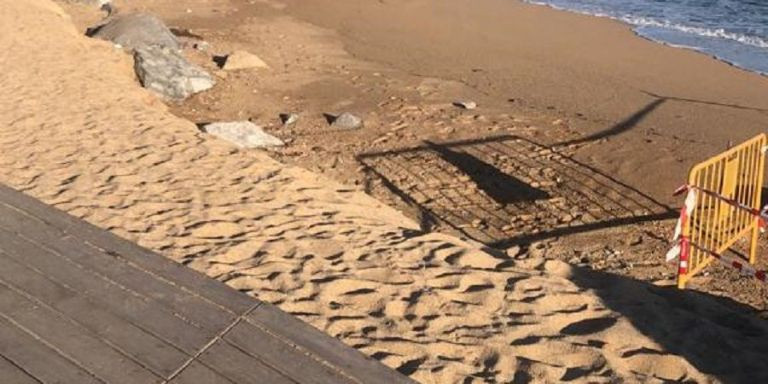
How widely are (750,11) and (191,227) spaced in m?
22.3

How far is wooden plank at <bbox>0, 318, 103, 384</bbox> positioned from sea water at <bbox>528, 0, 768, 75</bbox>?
659 inches

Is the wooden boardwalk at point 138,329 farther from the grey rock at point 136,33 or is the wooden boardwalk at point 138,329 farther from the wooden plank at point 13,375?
the grey rock at point 136,33

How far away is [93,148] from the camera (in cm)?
952

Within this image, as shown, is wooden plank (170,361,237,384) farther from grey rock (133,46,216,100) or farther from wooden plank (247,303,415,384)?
grey rock (133,46,216,100)

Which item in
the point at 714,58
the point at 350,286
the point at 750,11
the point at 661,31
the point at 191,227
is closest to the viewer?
the point at 350,286

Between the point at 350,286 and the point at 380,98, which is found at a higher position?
the point at 350,286

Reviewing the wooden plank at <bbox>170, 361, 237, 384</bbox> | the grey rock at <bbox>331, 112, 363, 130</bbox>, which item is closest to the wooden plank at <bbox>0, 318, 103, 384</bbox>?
the wooden plank at <bbox>170, 361, 237, 384</bbox>

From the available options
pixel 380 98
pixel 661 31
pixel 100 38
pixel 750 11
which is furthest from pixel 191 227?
pixel 750 11

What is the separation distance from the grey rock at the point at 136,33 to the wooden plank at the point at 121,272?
1079 cm

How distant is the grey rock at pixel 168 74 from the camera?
14133 millimetres

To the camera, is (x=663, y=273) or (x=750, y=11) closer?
(x=663, y=273)

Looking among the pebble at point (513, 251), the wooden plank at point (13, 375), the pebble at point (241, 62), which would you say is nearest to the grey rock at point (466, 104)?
the pebble at point (241, 62)

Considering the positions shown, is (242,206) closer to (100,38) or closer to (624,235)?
(624,235)

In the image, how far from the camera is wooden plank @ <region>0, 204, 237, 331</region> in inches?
182
